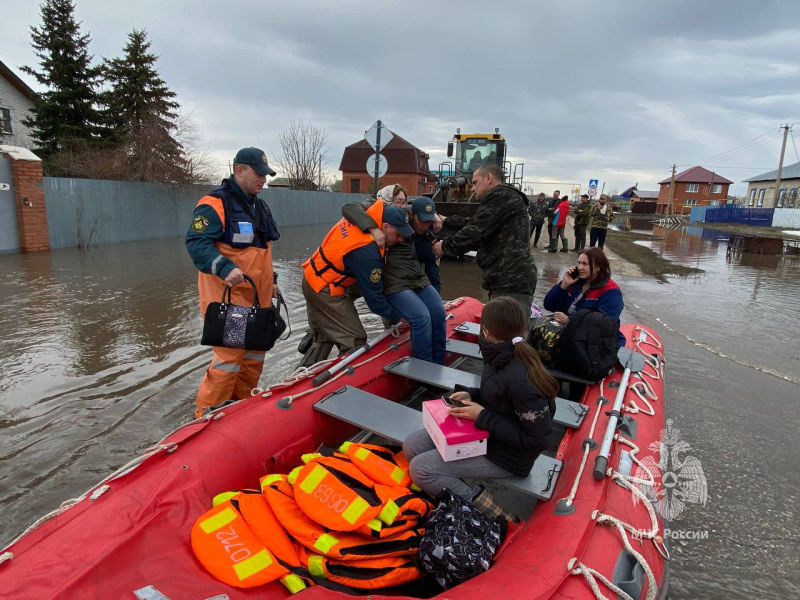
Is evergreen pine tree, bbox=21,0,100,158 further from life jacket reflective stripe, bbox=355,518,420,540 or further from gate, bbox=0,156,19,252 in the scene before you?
life jacket reflective stripe, bbox=355,518,420,540

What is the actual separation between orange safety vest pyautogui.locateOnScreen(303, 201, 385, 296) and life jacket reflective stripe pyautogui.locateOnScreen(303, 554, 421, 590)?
195 centimetres

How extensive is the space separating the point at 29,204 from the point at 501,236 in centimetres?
1068

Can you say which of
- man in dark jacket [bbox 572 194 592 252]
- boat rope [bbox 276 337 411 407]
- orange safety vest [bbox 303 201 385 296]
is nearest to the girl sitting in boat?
boat rope [bbox 276 337 411 407]

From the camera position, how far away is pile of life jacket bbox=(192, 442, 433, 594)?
61.9 inches

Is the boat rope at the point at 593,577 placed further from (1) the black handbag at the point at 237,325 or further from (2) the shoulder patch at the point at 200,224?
(2) the shoulder patch at the point at 200,224

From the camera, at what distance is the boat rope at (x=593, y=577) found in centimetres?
140

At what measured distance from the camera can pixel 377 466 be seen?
201 cm

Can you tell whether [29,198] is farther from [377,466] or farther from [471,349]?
[377,466]

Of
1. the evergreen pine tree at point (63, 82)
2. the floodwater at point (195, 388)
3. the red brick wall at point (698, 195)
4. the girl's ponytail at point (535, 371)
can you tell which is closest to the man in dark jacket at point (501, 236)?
the girl's ponytail at point (535, 371)

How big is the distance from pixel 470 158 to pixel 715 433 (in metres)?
10.4

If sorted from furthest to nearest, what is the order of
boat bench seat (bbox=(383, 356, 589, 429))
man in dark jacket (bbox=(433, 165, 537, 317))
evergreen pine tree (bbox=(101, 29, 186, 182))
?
evergreen pine tree (bbox=(101, 29, 186, 182)), man in dark jacket (bbox=(433, 165, 537, 317)), boat bench seat (bbox=(383, 356, 589, 429))

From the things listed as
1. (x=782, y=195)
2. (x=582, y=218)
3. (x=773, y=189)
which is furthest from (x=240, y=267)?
(x=773, y=189)

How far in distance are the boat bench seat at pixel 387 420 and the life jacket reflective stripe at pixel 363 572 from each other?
595 mm

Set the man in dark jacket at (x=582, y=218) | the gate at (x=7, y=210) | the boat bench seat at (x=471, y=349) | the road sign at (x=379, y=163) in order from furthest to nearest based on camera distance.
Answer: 1. the man in dark jacket at (x=582, y=218)
2. the gate at (x=7, y=210)
3. the road sign at (x=379, y=163)
4. the boat bench seat at (x=471, y=349)
